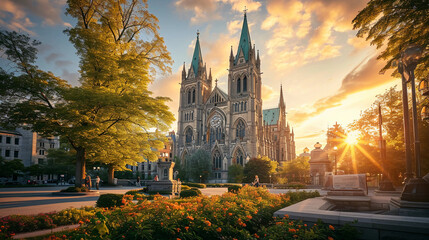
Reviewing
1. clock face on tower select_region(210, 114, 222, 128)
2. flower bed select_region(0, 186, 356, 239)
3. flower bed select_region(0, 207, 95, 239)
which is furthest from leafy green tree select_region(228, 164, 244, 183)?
flower bed select_region(0, 186, 356, 239)

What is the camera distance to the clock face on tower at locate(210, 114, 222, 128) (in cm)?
6964

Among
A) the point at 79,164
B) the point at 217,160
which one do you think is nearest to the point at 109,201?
the point at 79,164

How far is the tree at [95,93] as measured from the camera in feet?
48.3

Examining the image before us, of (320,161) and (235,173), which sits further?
(235,173)

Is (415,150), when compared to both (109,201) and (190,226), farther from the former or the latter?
(109,201)

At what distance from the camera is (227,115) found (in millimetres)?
66688

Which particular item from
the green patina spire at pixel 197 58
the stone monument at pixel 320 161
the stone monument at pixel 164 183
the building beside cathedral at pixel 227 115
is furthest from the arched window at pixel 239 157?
the stone monument at pixel 320 161

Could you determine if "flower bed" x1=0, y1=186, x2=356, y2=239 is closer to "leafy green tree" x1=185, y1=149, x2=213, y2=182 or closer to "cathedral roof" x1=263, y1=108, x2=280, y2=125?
"leafy green tree" x1=185, y1=149, x2=213, y2=182

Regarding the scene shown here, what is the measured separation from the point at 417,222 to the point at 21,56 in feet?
70.2

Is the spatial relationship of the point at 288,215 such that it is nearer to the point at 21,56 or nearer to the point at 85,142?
the point at 85,142

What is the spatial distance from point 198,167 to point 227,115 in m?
17.7

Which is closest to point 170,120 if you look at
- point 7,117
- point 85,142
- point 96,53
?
point 85,142

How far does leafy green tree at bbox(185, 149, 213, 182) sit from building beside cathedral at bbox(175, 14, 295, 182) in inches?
185

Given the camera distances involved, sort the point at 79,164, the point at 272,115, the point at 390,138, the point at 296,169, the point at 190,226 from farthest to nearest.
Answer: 1. the point at 272,115
2. the point at 296,169
3. the point at 390,138
4. the point at 79,164
5. the point at 190,226
